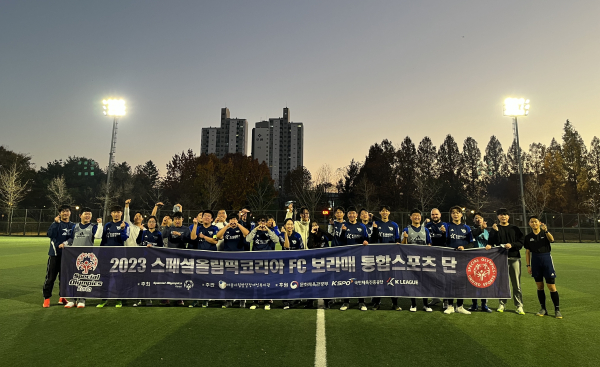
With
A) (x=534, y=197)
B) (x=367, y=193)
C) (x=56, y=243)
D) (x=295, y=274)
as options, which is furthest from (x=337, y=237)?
(x=534, y=197)

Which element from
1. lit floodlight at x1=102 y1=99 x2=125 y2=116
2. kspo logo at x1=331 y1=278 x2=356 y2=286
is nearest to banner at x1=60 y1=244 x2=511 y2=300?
kspo logo at x1=331 y1=278 x2=356 y2=286

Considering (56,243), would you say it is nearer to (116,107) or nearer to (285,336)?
(285,336)

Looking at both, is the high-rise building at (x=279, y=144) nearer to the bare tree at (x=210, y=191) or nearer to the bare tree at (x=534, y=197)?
the bare tree at (x=210, y=191)

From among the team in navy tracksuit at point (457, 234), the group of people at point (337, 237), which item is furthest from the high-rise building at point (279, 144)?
the team in navy tracksuit at point (457, 234)

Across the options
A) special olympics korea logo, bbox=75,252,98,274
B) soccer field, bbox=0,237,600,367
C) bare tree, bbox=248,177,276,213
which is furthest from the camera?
bare tree, bbox=248,177,276,213

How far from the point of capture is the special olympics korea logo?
684cm

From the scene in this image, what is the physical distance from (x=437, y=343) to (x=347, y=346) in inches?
52.6

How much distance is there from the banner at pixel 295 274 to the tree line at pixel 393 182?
32.1 meters

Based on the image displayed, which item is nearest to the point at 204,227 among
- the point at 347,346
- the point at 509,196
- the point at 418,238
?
the point at 347,346

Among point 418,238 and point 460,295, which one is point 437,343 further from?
point 418,238

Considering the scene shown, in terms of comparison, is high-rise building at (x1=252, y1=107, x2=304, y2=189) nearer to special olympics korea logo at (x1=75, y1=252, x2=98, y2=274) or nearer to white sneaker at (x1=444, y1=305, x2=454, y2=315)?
special olympics korea logo at (x1=75, y1=252, x2=98, y2=274)

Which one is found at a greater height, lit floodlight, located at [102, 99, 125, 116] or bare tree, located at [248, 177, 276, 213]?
lit floodlight, located at [102, 99, 125, 116]

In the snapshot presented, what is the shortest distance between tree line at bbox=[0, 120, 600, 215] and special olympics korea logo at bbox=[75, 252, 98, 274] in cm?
3239

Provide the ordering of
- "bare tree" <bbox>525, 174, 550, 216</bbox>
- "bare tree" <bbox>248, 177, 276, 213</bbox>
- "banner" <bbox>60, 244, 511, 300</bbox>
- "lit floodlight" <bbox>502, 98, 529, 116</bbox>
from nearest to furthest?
"banner" <bbox>60, 244, 511, 300</bbox> < "lit floodlight" <bbox>502, 98, 529, 116</bbox> < "bare tree" <bbox>525, 174, 550, 216</bbox> < "bare tree" <bbox>248, 177, 276, 213</bbox>
